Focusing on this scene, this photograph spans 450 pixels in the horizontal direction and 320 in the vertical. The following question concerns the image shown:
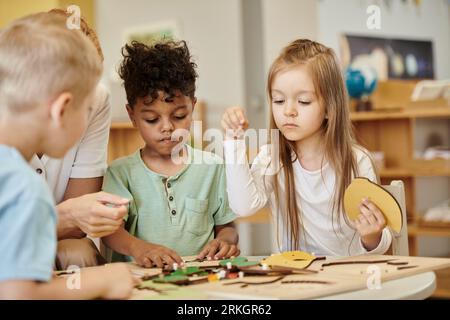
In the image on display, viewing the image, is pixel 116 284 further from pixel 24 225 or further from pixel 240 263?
pixel 240 263

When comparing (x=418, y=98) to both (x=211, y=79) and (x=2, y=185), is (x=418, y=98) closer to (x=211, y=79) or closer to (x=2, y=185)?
(x=211, y=79)

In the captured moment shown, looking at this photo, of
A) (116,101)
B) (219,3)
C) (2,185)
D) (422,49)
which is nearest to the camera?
(2,185)

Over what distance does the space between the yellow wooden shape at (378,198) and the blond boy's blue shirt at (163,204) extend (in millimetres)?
460

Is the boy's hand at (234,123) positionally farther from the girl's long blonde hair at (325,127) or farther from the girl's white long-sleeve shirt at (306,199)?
the girl's long blonde hair at (325,127)

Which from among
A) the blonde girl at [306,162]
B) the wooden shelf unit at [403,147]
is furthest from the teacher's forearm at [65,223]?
the wooden shelf unit at [403,147]

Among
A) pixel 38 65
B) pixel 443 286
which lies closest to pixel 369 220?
pixel 38 65

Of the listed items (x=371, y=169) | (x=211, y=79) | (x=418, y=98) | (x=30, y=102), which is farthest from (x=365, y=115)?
(x=30, y=102)

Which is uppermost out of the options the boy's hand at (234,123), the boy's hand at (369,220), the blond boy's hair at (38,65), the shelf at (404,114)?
the shelf at (404,114)

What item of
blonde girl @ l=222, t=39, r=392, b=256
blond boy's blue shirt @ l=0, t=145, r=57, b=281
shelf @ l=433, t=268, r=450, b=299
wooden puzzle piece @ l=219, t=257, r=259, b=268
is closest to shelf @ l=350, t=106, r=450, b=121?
shelf @ l=433, t=268, r=450, b=299

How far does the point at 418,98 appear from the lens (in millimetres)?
4410

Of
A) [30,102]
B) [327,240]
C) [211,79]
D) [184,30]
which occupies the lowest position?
[327,240]

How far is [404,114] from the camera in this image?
422 centimetres

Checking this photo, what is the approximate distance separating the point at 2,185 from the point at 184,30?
198 inches

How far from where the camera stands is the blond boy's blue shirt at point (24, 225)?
0.99 metres
